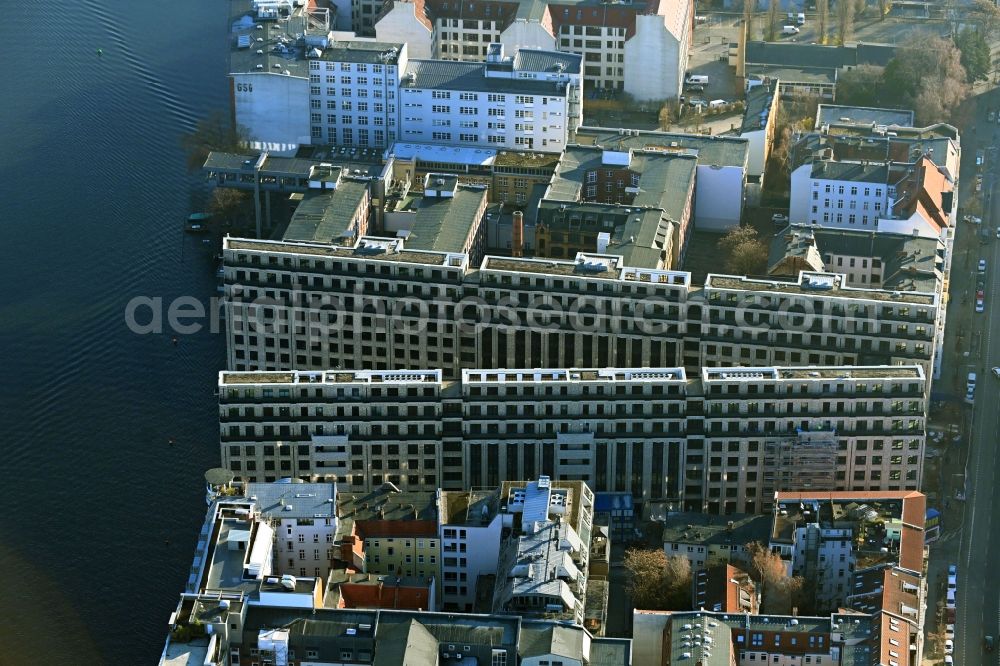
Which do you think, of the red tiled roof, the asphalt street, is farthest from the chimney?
the red tiled roof

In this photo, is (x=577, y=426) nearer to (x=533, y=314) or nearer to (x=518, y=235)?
(x=533, y=314)

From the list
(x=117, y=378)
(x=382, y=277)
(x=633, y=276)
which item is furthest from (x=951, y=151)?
(x=117, y=378)

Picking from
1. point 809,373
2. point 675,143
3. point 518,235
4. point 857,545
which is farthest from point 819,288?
point 675,143

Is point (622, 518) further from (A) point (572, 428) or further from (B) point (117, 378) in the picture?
(B) point (117, 378)

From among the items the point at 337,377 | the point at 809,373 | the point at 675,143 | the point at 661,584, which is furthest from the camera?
the point at 675,143

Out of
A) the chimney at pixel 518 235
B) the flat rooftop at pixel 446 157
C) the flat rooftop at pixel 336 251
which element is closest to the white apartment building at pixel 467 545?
the flat rooftop at pixel 336 251
